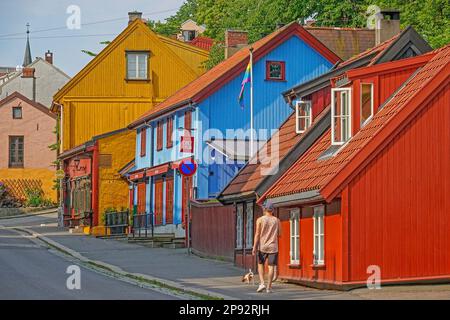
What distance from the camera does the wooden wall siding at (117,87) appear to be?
61281mm

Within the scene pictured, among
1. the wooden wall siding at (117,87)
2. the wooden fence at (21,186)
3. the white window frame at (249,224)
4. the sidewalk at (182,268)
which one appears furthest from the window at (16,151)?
the white window frame at (249,224)

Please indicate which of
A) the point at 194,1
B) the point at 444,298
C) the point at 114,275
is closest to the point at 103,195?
the point at 114,275

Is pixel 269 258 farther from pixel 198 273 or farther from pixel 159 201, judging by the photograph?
pixel 159 201

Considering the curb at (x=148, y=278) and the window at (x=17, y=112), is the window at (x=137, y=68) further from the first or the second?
the window at (x=17, y=112)

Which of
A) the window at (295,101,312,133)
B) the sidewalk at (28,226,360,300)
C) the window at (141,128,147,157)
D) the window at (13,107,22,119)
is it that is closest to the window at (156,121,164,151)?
the window at (141,128,147,157)

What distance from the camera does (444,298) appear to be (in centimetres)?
1997

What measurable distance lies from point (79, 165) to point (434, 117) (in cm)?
3978

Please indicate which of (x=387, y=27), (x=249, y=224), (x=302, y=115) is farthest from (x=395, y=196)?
(x=387, y=27)

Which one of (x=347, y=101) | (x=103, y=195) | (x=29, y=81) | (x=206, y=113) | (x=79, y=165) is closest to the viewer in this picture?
(x=347, y=101)

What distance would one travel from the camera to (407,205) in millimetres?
22391

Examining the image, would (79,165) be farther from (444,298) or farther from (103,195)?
(444,298)

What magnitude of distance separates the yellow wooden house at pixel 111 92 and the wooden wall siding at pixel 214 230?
22246 millimetres

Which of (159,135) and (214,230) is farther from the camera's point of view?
(159,135)

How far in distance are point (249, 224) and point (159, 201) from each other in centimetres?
1922
